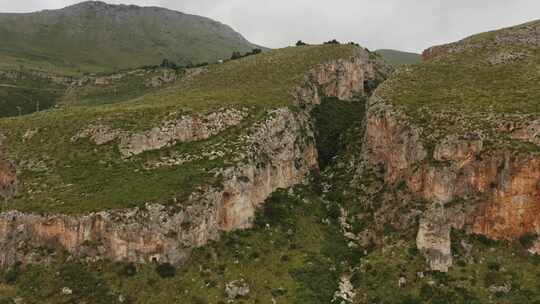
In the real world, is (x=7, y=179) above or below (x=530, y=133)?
below

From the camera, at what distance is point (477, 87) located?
71938 mm

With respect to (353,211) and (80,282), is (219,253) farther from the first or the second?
(353,211)

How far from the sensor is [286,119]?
3004 inches

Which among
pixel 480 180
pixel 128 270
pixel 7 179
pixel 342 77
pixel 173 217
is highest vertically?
pixel 342 77

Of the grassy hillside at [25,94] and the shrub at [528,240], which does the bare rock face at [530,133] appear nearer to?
the shrub at [528,240]

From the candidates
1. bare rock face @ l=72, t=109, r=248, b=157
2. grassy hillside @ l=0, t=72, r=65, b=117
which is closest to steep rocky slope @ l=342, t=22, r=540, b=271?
bare rock face @ l=72, t=109, r=248, b=157

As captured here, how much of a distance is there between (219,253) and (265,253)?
5.86m

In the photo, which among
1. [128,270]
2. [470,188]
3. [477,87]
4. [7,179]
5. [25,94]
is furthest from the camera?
[25,94]

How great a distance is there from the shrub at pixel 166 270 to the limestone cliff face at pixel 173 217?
0.82 meters

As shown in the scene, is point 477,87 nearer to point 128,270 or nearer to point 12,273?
point 128,270

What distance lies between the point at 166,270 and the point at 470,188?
127 feet

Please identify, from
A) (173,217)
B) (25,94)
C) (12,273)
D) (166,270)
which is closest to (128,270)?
(166,270)

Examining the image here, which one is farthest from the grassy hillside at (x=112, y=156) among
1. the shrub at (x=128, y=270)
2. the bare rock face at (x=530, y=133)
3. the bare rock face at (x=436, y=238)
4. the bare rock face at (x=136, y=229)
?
the bare rock face at (x=530, y=133)

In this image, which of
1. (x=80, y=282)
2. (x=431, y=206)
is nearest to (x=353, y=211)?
(x=431, y=206)
